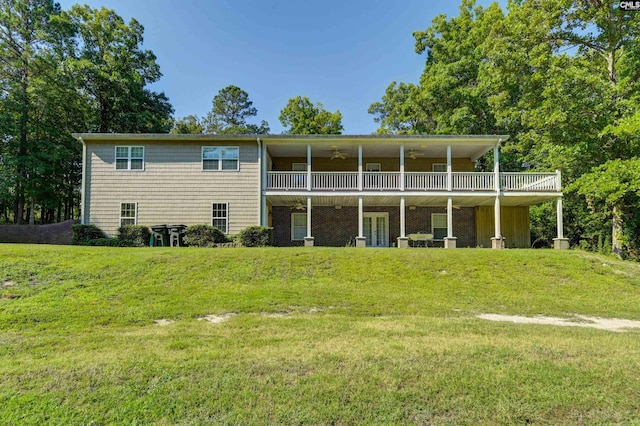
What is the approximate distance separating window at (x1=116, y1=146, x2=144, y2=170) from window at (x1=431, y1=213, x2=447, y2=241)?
47.8ft

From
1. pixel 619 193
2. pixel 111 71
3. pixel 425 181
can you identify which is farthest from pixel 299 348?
pixel 111 71

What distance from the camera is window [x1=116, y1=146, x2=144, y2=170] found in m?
15.8

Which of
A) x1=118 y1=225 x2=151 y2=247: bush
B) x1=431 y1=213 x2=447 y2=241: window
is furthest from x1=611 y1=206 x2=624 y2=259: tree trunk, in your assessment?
x1=118 y1=225 x2=151 y2=247: bush

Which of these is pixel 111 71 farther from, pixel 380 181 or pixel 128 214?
pixel 380 181

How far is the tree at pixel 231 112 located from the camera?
127 ft

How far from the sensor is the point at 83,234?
1462cm

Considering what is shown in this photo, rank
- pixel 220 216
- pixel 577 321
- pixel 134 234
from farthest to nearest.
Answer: pixel 220 216
pixel 134 234
pixel 577 321

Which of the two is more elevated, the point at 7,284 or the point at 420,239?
the point at 420,239

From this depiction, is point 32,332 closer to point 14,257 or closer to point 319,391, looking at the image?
point 319,391

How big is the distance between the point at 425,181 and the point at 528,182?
4633 millimetres

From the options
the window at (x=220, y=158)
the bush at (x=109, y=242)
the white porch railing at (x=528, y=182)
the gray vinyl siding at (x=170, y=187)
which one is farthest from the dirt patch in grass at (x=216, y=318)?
the white porch railing at (x=528, y=182)

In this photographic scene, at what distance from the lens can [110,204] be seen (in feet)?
50.9

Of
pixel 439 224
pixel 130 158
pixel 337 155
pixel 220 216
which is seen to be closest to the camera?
pixel 220 216

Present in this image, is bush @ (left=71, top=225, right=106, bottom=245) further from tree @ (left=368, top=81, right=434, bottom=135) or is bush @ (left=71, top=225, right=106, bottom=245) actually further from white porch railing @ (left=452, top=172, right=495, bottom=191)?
tree @ (left=368, top=81, right=434, bottom=135)
